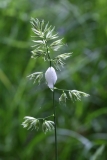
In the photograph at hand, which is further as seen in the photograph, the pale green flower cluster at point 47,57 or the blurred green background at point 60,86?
the blurred green background at point 60,86

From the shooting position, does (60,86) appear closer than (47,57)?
No

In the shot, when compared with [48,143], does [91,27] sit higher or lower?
higher

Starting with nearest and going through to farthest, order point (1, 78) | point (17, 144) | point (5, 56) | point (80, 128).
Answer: point (17, 144) → point (80, 128) → point (1, 78) → point (5, 56)

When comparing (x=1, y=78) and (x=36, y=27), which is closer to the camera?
(x=36, y=27)

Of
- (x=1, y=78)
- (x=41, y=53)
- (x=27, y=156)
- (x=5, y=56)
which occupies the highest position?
(x=5, y=56)

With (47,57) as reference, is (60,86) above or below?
above

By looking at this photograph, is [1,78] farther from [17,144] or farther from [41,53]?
[41,53]

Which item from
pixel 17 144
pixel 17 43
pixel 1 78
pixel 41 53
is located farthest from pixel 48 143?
pixel 41 53

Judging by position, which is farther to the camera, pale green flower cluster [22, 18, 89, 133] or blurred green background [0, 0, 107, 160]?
blurred green background [0, 0, 107, 160]
